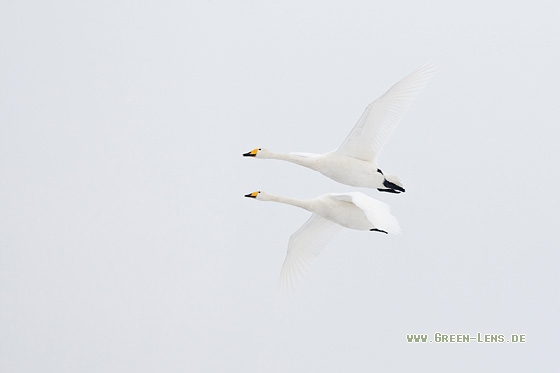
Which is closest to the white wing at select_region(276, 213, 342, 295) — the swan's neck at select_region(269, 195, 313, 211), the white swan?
the white swan

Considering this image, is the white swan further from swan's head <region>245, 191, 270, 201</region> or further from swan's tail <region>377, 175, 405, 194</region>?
swan's tail <region>377, 175, 405, 194</region>

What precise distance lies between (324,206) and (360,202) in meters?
0.87

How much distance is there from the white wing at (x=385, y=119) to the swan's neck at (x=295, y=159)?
1.13ft

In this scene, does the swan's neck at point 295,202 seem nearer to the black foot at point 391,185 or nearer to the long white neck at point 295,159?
the long white neck at point 295,159

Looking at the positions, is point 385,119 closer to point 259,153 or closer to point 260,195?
point 259,153

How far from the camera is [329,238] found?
16078 mm

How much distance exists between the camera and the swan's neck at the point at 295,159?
1488 cm

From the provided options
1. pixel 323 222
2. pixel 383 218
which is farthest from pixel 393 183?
pixel 323 222

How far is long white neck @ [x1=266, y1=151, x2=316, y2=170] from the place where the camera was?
14.9m

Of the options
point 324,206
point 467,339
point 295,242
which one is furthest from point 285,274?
point 467,339

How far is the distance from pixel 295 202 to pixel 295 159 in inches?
19.4

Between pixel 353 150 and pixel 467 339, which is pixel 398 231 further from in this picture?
pixel 467 339

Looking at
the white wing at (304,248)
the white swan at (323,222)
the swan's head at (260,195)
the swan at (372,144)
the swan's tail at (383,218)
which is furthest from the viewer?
the white wing at (304,248)

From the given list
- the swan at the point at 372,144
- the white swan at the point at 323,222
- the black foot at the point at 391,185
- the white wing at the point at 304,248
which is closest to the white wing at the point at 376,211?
the white swan at the point at 323,222
